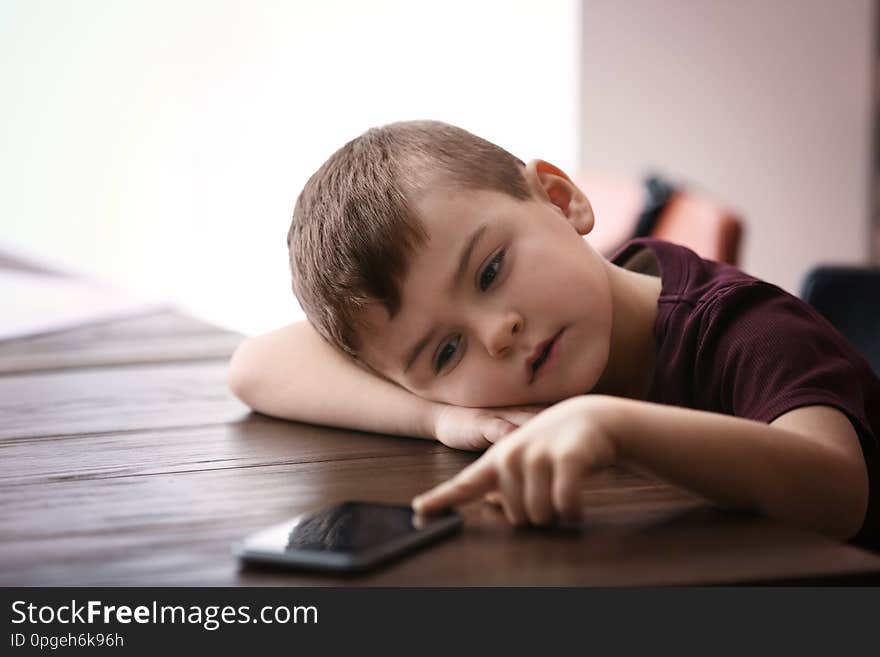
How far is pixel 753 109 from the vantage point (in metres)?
4.38

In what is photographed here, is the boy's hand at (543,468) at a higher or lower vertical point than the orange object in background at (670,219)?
higher

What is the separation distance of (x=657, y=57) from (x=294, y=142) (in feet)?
5.49

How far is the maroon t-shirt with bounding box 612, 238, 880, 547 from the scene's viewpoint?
0.71 meters

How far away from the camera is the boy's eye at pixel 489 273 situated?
34.6 inches

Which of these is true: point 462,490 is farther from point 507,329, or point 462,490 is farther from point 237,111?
point 237,111

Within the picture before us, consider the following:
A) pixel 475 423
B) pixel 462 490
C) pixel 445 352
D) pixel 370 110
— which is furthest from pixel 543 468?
pixel 370 110

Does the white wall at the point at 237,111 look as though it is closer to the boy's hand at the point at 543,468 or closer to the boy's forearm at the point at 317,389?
the boy's forearm at the point at 317,389

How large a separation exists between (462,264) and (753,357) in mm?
252

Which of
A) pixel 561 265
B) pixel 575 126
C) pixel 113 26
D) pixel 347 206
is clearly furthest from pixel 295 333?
pixel 113 26

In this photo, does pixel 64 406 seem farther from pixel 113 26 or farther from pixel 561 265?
pixel 113 26

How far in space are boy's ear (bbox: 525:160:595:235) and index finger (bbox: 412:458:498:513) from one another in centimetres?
51

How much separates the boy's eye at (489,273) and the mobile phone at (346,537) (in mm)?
351

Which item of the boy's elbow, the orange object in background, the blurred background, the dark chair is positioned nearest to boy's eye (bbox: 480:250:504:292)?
the boy's elbow

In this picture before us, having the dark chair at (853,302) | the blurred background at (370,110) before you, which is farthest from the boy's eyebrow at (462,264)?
the blurred background at (370,110)
